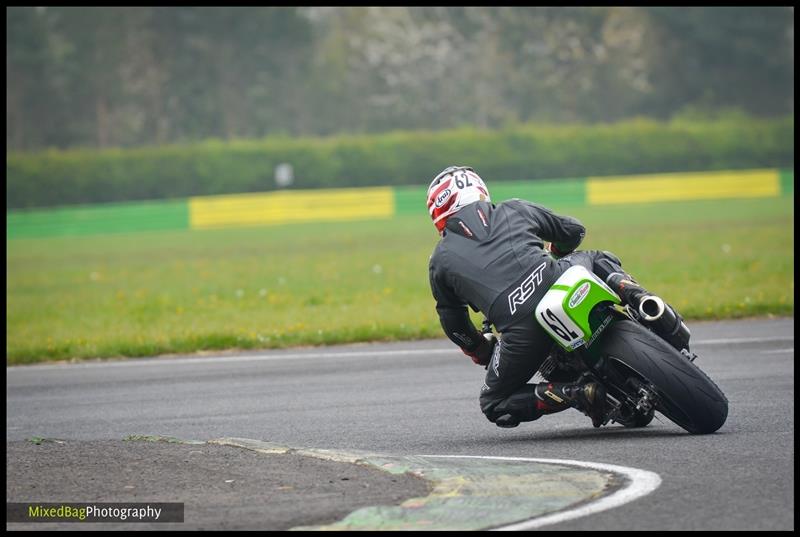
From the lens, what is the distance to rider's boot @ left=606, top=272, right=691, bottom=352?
23.5 feet

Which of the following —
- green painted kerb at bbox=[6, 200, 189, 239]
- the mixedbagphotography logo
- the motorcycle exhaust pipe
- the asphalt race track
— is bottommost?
the mixedbagphotography logo

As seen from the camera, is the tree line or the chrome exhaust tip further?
the tree line

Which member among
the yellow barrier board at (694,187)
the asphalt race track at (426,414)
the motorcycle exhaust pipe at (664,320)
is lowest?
the asphalt race track at (426,414)

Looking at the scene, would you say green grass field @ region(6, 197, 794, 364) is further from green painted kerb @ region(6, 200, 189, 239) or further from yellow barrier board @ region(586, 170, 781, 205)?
yellow barrier board @ region(586, 170, 781, 205)

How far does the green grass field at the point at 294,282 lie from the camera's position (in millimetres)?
14984

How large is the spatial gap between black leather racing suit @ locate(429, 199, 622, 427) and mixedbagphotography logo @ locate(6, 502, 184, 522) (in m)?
2.37

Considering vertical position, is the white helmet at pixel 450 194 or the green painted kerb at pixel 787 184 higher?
the green painted kerb at pixel 787 184

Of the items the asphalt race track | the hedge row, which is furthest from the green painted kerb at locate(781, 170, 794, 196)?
the asphalt race track

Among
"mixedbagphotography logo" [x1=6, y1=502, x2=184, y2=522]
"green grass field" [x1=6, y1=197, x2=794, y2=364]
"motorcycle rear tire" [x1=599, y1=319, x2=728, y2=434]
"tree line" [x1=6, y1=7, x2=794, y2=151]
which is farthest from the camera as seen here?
"tree line" [x1=6, y1=7, x2=794, y2=151]

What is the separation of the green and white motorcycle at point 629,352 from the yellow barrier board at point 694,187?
38405 mm

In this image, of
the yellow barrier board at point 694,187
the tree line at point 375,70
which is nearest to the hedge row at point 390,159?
the tree line at point 375,70

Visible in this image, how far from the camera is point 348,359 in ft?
41.3

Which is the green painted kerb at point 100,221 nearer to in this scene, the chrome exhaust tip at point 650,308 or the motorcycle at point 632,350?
the motorcycle at point 632,350

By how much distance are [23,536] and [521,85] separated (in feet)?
227
